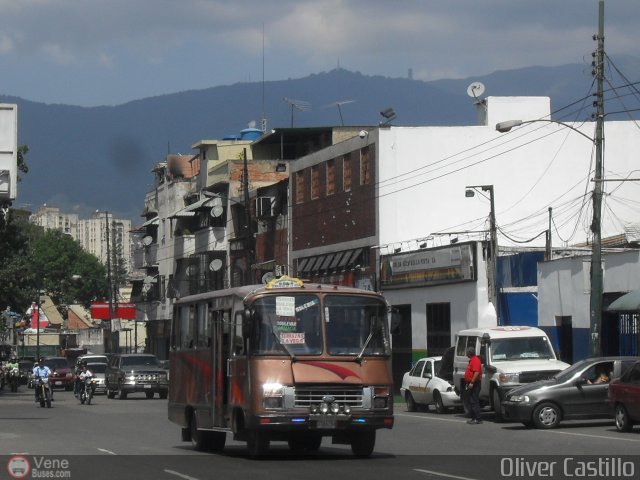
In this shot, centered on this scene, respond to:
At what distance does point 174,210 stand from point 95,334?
63518 mm

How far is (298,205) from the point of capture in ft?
223

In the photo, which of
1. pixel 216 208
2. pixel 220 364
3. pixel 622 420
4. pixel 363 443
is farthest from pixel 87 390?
pixel 216 208

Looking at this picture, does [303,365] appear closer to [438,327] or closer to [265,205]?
[438,327]

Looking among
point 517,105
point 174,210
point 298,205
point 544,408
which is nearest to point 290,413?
point 544,408

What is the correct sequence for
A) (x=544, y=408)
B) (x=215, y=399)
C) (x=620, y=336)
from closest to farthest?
(x=215, y=399) < (x=544, y=408) < (x=620, y=336)

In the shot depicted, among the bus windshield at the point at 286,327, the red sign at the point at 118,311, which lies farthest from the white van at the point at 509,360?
the red sign at the point at 118,311

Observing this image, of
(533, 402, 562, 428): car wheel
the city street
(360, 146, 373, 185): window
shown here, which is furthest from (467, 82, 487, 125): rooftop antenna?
(533, 402, 562, 428): car wheel

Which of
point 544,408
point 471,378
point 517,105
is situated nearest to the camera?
point 544,408

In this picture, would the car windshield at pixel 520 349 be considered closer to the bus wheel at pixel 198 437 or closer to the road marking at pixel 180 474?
the bus wheel at pixel 198 437

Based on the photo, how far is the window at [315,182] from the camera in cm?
6488

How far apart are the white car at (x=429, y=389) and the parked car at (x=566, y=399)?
808cm

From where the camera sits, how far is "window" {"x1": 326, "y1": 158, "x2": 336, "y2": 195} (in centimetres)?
6281

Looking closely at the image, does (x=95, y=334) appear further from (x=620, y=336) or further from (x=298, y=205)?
(x=620, y=336)

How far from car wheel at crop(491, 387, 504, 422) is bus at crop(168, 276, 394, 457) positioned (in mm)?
12337
